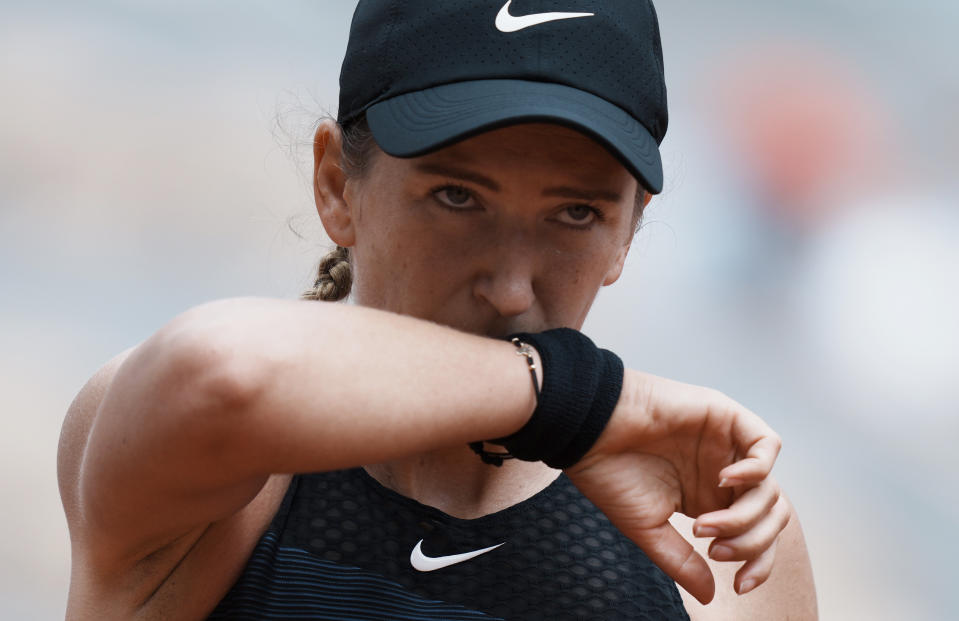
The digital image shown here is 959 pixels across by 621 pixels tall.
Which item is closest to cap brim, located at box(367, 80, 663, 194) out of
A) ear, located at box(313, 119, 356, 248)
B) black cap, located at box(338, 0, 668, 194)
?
black cap, located at box(338, 0, 668, 194)

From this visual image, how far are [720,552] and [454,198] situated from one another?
20.7 inches

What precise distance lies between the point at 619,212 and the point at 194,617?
2.46ft

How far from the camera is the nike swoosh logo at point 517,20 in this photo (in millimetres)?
1254

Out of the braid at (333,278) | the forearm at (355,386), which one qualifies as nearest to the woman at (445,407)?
the forearm at (355,386)

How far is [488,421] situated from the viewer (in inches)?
41.3

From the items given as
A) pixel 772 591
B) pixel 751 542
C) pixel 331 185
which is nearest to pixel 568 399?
pixel 751 542

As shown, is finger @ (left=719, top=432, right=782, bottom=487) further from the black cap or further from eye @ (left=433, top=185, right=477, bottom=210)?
eye @ (left=433, top=185, right=477, bottom=210)

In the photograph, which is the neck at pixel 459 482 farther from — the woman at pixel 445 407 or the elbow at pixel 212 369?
the elbow at pixel 212 369

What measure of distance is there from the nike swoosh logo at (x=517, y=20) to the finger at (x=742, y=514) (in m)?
0.61

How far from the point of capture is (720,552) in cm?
112

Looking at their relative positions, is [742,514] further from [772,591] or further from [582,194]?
[772,591]

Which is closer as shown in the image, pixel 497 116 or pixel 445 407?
pixel 445 407

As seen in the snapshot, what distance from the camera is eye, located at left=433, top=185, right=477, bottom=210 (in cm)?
128

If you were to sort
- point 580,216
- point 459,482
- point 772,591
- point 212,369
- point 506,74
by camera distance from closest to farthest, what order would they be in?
1. point 212,369
2. point 506,74
3. point 580,216
4. point 459,482
5. point 772,591
